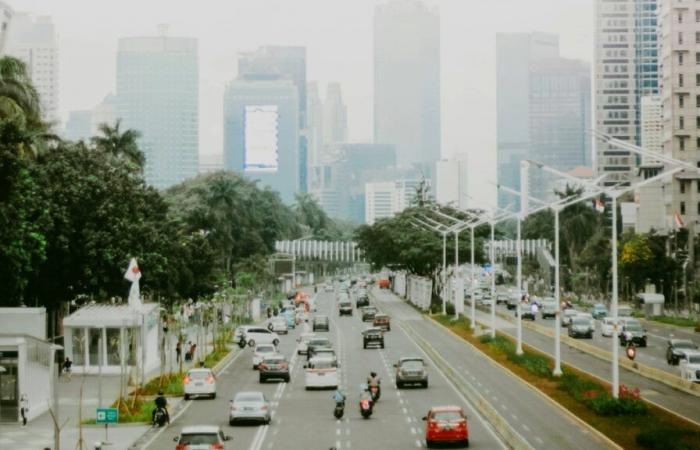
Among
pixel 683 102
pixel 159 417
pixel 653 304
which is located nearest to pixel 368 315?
pixel 653 304

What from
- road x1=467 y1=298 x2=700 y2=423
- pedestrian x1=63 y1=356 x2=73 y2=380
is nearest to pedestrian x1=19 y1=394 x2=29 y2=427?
pedestrian x1=63 y1=356 x2=73 y2=380

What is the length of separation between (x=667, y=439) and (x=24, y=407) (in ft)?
79.9

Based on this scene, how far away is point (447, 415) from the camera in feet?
125

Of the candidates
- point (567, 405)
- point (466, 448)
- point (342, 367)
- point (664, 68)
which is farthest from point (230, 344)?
point (664, 68)

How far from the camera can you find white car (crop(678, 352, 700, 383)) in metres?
56.3

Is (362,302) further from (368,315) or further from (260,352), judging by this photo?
(260,352)

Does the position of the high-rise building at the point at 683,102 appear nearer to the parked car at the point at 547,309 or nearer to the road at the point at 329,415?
the parked car at the point at 547,309

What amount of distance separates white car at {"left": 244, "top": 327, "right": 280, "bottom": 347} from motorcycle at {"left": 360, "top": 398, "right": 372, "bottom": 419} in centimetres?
3786

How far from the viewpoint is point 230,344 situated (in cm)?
8975

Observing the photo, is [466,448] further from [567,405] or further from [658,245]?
[658,245]

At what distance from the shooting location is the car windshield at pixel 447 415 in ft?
124

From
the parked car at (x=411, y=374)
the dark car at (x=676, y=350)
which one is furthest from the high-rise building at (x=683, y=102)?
the parked car at (x=411, y=374)

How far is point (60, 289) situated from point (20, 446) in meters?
28.8

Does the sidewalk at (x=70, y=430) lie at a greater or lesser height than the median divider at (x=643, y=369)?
lesser
